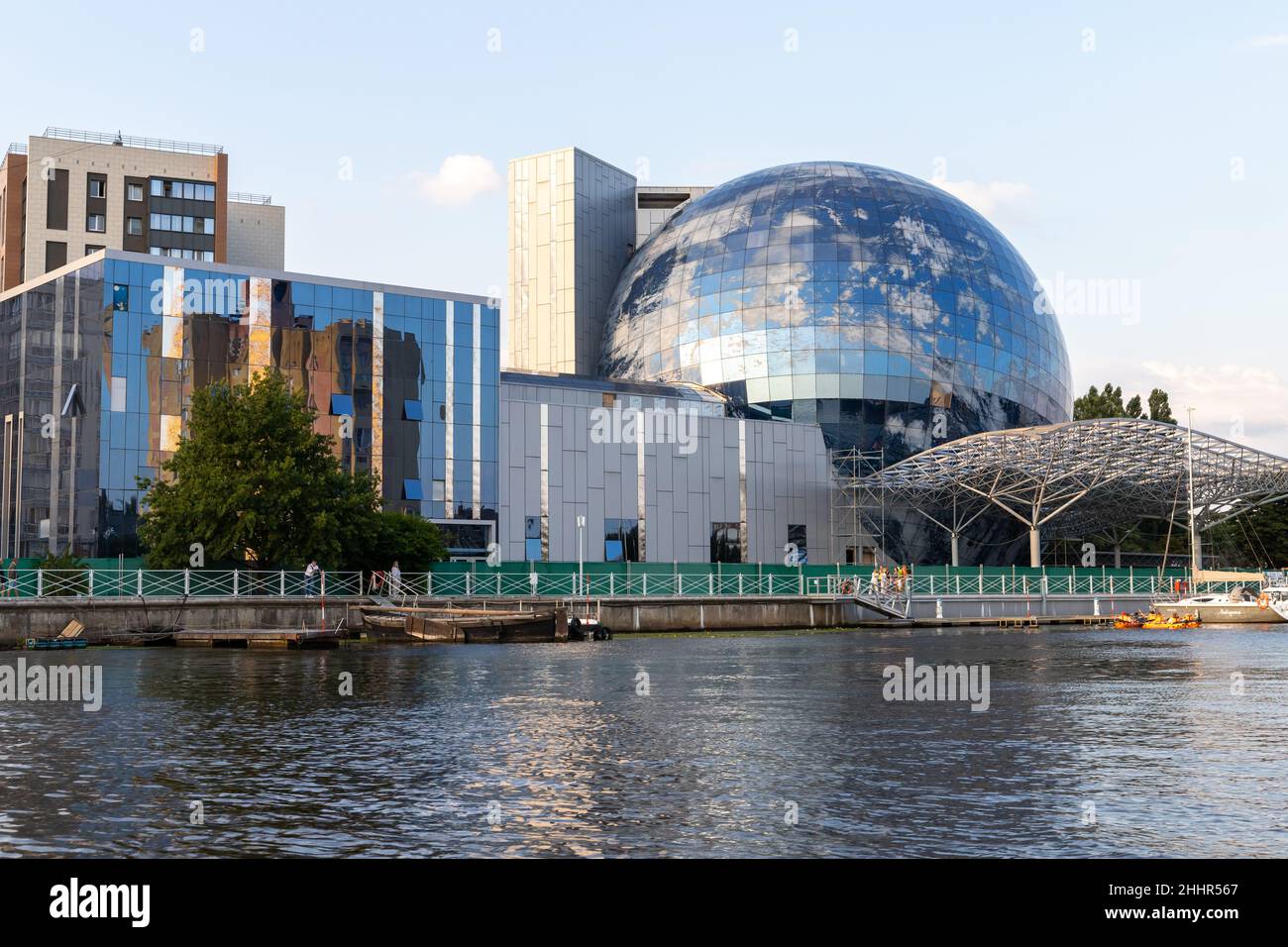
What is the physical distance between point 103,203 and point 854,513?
71.5 meters

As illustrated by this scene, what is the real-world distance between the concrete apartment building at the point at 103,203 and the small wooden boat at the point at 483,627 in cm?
7685

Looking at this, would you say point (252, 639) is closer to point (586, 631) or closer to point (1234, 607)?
point (586, 631)

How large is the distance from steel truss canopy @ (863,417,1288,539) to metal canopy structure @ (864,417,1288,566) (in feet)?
0.19

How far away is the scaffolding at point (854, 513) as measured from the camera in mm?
86188

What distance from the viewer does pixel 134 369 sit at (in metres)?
64.6

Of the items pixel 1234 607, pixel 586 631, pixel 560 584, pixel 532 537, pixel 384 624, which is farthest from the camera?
pixel 532 537

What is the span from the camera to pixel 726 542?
268 feet

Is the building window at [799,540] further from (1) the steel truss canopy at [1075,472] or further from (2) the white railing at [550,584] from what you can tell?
(2) the white railing at [550,584]

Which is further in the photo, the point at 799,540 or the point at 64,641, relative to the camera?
the point at 799,540

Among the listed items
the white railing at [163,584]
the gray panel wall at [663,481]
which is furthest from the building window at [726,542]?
the white railing at [163,584]

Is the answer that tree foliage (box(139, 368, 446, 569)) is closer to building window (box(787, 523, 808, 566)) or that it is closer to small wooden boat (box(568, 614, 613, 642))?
small wooden boat (box(568, 614, 613, 642))

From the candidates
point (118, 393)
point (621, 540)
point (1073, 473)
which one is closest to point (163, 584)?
point (118, 393)

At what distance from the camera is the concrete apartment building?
116m

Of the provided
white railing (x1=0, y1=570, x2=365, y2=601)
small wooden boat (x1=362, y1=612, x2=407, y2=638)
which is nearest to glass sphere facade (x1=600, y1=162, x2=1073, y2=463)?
small wooden boat (x1=362, y1=612, x2=407, y2=638)
